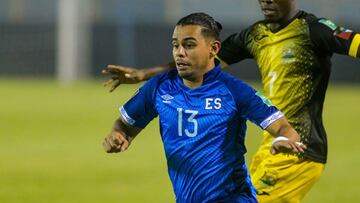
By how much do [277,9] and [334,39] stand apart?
0.53m

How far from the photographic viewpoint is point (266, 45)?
8852 mm

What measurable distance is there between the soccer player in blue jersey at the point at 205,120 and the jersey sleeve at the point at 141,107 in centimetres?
7

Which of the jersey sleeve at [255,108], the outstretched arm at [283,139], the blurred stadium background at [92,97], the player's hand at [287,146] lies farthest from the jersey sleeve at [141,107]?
the blurred stadium background at [92,97]

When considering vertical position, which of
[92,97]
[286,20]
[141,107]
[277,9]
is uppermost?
[277,9]

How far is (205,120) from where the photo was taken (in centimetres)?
712

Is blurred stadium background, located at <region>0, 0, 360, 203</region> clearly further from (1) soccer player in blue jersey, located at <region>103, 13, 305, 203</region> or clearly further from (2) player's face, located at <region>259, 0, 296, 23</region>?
(1) soccer player in blue jersey, located at <region>103, 13, 305, 203</region>

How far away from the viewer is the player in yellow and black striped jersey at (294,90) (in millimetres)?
8547

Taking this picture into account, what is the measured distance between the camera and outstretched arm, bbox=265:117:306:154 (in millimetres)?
6566

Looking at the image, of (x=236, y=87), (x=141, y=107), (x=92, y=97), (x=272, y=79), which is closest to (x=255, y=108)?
(x=236, y=87)

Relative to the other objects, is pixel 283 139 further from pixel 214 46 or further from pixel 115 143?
pixel 115 143

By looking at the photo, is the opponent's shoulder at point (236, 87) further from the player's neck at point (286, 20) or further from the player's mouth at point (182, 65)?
the player's neck at point (286, 20)

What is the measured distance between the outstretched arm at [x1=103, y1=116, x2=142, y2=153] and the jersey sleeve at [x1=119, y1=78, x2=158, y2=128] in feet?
0.17

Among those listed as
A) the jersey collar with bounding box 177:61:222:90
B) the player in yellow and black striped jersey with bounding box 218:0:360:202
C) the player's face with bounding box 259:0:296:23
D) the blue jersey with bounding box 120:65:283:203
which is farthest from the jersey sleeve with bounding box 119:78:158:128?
the player's face with bounding box 259:0:296:23

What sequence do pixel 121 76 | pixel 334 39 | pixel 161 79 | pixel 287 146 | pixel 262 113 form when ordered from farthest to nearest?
1. pixel 121 76
2. pixel 334 39
3. pixel 161 79
4. pixel 262 113
5. pixel 287 146
